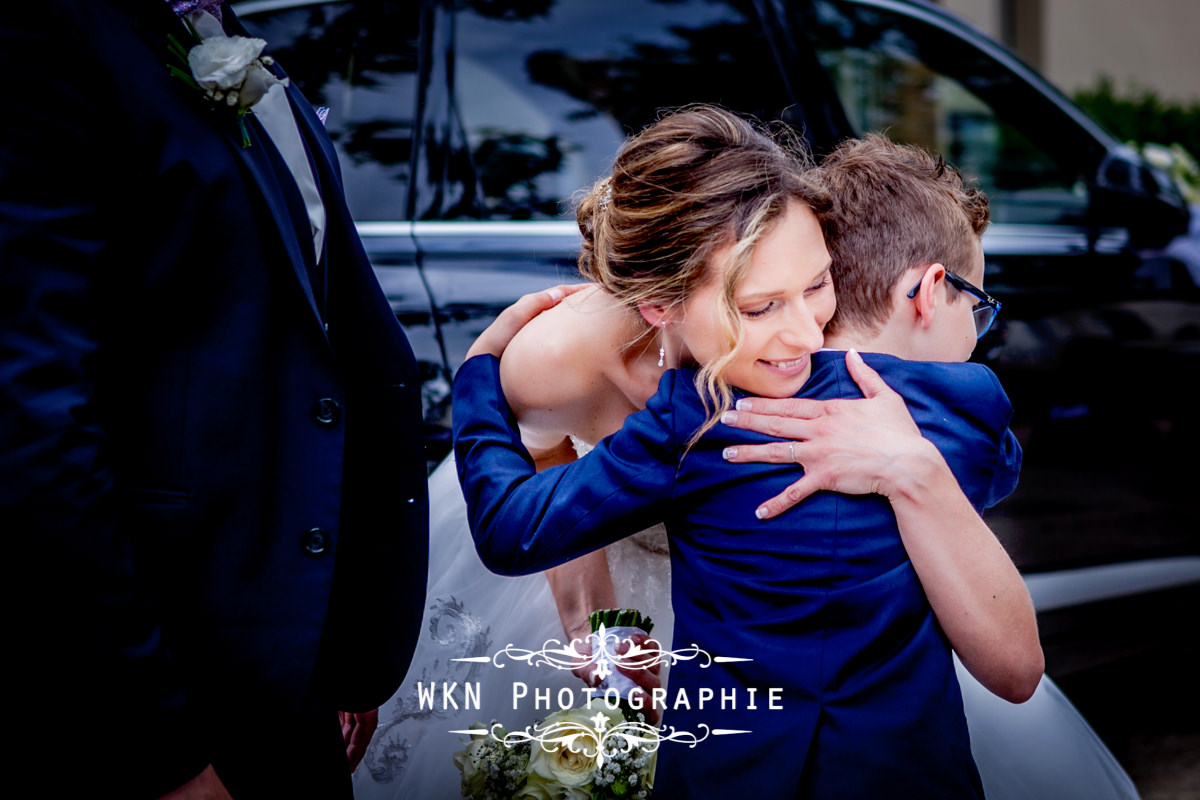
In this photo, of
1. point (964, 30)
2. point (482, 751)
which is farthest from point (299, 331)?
point (964, 30)

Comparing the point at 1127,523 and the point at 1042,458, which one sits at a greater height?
the point at 1042,458

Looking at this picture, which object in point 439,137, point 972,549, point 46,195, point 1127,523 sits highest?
point 46,195

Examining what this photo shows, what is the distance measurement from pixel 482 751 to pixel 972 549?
0.79 metres

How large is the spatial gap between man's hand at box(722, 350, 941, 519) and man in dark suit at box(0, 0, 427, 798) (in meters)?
0.54

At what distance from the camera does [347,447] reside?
140 cm

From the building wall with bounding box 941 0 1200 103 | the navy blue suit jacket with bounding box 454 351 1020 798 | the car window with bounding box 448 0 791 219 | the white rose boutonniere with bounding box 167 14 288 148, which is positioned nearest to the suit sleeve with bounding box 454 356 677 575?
the navy blue suit jacket with bounding box 454 351 1020 798

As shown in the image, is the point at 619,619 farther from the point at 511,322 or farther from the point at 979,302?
the point at 979,302

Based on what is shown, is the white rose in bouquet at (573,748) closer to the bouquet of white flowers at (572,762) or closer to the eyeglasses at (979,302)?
the bouquet of white flowers at (572,762)

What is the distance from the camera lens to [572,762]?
141 cm

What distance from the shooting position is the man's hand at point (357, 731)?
1.55m

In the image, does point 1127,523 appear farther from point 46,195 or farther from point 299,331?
point 46,195

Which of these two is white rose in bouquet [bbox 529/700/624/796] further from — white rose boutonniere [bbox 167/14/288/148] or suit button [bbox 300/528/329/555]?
white rose boutonniere [bbox 167/14/288/148]

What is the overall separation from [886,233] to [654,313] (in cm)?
36

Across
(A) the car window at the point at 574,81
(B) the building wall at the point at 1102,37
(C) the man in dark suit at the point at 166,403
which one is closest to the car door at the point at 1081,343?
(A) the car window at the point at 574,81
